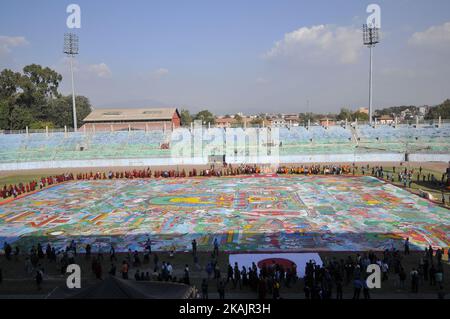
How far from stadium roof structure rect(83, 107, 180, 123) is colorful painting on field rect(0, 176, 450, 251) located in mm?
50470

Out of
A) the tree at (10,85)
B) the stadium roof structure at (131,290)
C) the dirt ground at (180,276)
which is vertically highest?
the tree at (10,85)

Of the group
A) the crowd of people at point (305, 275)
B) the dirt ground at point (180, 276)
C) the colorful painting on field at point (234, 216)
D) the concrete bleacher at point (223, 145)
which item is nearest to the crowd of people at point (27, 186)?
the colorful painting on field at point (234, 216)

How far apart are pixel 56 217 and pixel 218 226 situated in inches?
453

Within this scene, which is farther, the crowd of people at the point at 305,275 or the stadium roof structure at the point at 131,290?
the crowd of people at the point at 305,275

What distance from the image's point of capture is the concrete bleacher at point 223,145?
52.8 m

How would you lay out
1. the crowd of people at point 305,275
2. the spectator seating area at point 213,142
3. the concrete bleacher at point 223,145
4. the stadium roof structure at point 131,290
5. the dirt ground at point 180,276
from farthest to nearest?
the spectator seating area at point 213,142 < the concrete bleacher at point 223,145 < the dirt ground at point 180,276 < the crowd of people at point 305,275 < the stadium roof structure at point 131,290

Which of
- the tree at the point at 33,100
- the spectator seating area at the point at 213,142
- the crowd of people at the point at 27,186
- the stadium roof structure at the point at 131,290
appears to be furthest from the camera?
the tree at the point at 33,100

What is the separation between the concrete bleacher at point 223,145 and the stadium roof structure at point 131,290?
42213 millimetres

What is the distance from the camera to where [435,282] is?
48.3ft

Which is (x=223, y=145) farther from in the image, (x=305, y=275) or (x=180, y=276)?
(x=305, y=275)

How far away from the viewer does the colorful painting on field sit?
68.4 ft

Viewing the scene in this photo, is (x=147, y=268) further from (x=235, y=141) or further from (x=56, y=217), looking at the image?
(x=235, y=141)

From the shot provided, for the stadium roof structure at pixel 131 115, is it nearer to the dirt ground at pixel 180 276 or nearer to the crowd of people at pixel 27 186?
the crowd of people at pixel 27 186
